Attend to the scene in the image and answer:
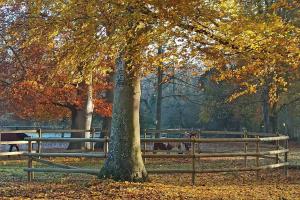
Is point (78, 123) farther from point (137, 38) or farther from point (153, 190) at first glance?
point (137, 38)

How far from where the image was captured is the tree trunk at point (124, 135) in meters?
11.5

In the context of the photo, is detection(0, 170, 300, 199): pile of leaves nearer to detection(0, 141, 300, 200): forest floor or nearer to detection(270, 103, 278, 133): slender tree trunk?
detection(0, 141, 300, 200): forest floor

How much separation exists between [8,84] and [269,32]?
19.1 metres

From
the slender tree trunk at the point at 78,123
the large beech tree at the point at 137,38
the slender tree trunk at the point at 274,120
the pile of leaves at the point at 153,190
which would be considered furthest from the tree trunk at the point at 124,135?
the slender tree trunk at the point at 274,120

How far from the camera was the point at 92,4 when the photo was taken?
8.63 m


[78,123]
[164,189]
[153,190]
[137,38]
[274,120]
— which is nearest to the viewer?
[137,38]

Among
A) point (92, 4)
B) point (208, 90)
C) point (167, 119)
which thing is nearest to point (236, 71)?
point (92, 4)

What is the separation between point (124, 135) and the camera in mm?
11539

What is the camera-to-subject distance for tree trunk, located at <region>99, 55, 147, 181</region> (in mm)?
11453

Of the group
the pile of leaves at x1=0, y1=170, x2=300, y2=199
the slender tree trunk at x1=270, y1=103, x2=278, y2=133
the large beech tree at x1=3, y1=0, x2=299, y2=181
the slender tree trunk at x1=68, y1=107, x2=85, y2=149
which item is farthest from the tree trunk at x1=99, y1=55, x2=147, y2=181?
the slender tree trunk at x1=270, y1=103, x2=278, y2=133

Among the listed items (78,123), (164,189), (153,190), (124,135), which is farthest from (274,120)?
(153,190)

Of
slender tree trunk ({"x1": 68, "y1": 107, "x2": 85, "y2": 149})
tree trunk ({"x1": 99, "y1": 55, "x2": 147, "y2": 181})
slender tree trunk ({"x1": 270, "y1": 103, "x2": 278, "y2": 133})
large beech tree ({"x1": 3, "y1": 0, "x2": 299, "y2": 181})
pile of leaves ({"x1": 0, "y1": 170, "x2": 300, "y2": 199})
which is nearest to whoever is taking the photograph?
large beech tree ({"x1": 3, "y1": 0, "x2": 299, "y2": 181})

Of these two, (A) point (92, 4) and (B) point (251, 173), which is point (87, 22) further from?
(B) point (251, 173)

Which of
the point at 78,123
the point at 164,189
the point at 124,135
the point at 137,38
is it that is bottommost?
the point at 164,189
